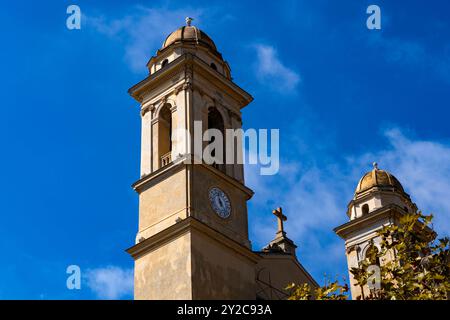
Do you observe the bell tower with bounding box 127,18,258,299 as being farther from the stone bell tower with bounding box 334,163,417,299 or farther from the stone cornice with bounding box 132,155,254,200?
the stone bell tower with bounding box 334,163,417,299

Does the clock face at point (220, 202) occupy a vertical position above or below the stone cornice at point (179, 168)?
below

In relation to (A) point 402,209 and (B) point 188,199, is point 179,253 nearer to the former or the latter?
(B) point 188,199

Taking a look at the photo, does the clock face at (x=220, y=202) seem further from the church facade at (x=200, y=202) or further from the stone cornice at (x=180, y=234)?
the stone cornice at (x=180, y=234)

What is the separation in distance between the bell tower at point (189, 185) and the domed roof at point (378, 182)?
5988mm

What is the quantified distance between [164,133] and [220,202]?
A: 367 cm

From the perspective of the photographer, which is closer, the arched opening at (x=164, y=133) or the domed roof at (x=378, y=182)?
the arched opening at (x=164, y=133)

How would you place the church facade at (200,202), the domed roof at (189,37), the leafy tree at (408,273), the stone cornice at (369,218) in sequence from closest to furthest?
the leafy tree at (408,273) → the church facade at (200,202) → the domed roof at (189,37) → the stone cornice at (369,218)

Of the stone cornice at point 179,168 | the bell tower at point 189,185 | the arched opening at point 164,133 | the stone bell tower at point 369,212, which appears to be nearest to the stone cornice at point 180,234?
the bell tower at point 189,185

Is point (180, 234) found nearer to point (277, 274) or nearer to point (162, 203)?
point (162, 203)

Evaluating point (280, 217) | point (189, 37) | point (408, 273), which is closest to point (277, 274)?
point (280, 217)

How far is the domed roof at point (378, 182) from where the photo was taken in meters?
35.5

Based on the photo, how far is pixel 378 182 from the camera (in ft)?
117

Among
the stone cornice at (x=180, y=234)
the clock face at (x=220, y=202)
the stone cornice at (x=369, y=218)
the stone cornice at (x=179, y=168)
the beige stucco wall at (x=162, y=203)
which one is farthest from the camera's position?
the stone cornice at (x=369, y=218)

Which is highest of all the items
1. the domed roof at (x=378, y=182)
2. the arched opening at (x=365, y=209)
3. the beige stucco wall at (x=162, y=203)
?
the domed roof at (x=378, y=182)
